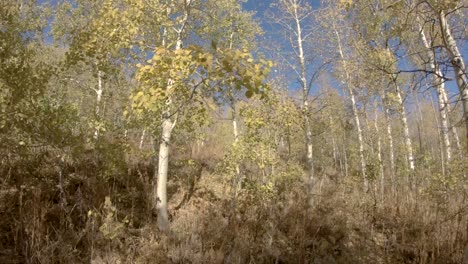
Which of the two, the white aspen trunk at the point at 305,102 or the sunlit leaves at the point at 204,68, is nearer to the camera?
the sunlit leaves at the point at 204,68

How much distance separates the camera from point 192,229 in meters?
5.54

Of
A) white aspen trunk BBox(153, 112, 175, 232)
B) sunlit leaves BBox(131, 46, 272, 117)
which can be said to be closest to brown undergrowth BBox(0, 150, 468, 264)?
white aspen trunk BBox(153, 112, 175, 232)

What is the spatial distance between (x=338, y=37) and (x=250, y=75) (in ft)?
44.7

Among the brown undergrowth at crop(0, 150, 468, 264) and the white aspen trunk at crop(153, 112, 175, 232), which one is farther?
the white aspen trunk at crop(153, 112, 175, 232)

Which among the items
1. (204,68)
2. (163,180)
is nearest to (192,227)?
(163,180)

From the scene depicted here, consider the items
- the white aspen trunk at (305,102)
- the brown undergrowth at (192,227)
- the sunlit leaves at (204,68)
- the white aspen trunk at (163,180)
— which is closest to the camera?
the sunlit leaves at (204,68)

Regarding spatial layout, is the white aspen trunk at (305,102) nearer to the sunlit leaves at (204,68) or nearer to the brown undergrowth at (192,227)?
the brown undergrowth at (192,227)

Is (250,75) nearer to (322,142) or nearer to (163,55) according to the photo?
(163,55)

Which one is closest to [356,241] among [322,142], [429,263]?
[429,263]

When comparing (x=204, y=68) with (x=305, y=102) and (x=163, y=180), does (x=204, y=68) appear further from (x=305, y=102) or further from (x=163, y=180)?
(x=305, y=102)

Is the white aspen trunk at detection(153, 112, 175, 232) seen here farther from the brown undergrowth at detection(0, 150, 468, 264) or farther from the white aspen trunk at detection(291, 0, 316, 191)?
the white aspen trunk at detection(291, 0, 316, 191)

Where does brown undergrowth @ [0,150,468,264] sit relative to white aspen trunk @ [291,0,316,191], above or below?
below

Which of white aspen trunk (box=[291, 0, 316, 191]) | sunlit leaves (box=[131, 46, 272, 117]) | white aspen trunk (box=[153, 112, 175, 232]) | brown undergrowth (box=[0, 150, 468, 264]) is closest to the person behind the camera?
sunlit leaves (box=[131, 46, 272, 117])

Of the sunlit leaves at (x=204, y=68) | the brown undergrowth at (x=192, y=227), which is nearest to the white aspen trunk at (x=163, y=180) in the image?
the brown undergrowth at (x=192, y=227)
